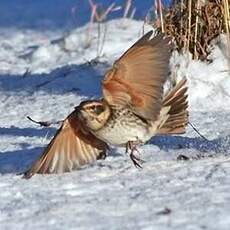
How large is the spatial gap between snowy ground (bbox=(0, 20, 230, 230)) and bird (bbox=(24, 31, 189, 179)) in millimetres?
106

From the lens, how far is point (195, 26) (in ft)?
20.0

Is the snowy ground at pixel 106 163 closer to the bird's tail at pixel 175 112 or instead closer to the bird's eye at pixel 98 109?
the bird's tail at pixel 175 112

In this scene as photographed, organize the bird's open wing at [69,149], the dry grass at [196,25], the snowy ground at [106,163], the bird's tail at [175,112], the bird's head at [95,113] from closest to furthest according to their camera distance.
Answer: the snowy ground at [106,163]
the bird's head at [95,113]
the bird's open wing at [69,149]
the bird's tail at [175,112]
the dry grass at [196,25]

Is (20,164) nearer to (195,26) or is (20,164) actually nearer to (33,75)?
(195,26)

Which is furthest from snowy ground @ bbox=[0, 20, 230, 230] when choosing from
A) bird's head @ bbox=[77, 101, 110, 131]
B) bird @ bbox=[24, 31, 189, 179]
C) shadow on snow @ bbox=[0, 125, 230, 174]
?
bird's head @ bbox=[77, 101, 110, 131]

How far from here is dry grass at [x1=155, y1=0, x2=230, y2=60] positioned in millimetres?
6074

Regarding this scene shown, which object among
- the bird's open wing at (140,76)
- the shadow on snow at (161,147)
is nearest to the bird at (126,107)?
the bird's open wing at (140,76)

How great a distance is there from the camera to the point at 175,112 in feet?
15.9

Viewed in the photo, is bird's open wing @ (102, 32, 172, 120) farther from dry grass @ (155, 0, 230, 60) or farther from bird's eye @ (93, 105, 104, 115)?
dry grass @ (155, 0, 230, 60)

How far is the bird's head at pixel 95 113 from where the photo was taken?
14.3 feet

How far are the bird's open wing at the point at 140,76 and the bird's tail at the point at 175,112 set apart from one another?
0.35m

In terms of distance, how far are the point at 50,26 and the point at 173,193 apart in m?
5.79

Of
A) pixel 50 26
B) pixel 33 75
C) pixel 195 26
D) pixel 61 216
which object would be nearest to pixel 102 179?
pixel 61 216

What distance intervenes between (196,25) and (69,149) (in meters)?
1.73
